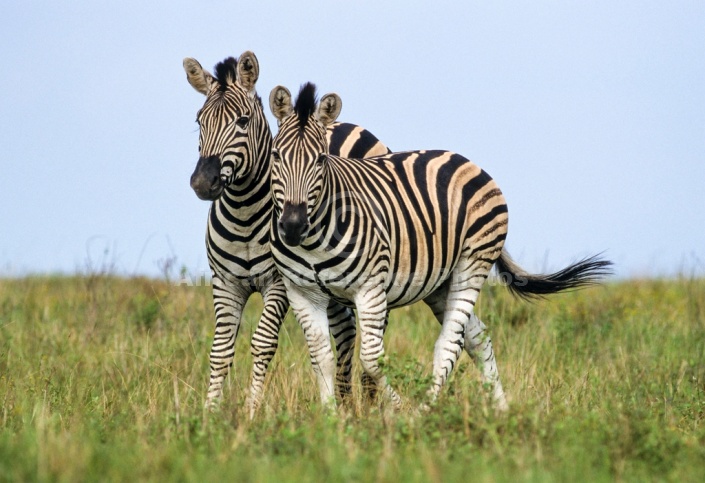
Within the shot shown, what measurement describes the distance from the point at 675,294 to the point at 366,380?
8.00 meters

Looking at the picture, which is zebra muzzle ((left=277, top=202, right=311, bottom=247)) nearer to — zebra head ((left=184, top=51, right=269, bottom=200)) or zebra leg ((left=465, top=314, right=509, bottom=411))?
zebra head ((left=184, top=51, right=269, bottom=200))

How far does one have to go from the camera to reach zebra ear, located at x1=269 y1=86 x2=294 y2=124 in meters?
6.21

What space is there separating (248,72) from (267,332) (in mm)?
2040

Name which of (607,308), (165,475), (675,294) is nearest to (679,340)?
(607,308)

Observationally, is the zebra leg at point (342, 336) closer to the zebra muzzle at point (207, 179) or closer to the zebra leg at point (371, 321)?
the zebra leg at point (371, 321)

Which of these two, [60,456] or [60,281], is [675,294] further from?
[60,456]

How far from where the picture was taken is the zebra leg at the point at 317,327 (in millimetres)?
6445

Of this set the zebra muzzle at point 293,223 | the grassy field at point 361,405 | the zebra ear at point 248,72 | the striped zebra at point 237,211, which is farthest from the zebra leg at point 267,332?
the zebra ear at point 248,72

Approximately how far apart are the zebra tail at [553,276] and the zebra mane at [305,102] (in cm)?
293

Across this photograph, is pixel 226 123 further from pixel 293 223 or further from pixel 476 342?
pixel 476 342

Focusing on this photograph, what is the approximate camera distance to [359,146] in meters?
8.20

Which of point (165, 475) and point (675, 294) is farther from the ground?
point (675, 294)

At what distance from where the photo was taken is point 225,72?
6.71 meters

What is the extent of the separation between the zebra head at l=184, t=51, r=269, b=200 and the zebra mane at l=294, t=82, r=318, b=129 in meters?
0.53
